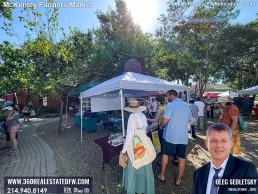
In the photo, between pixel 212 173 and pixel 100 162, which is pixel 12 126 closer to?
pixel 100 162

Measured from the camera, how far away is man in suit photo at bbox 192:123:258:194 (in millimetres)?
1449

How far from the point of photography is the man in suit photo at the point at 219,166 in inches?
57.0

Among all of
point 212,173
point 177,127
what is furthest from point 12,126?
point 212,173

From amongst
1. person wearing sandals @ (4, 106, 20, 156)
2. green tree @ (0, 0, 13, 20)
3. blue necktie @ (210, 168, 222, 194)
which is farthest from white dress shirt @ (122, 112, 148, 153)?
green tree @ (0, 0, 13, 20)

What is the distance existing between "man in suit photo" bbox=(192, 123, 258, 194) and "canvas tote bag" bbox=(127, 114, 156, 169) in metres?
1.71

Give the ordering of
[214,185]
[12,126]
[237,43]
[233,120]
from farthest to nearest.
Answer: [237,43] → [12,126] → [233,120] → [214,185]

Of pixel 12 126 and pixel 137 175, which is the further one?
pixel 12 126

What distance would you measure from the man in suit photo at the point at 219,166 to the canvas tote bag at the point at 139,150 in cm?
171

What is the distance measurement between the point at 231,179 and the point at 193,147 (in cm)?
598

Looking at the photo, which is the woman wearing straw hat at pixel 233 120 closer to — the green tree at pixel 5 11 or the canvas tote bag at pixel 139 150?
the canvas tote bag at pixel 139 150

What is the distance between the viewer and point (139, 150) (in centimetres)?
336

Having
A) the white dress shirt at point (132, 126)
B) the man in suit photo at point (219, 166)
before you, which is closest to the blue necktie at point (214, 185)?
the man in suit photo at point (219, 166)

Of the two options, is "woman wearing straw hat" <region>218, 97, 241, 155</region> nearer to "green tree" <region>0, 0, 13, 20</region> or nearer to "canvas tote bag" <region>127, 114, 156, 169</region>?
"canvas tote bag" <region>127, 114, 156, 169</region>

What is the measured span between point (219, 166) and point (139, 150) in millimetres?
1898
